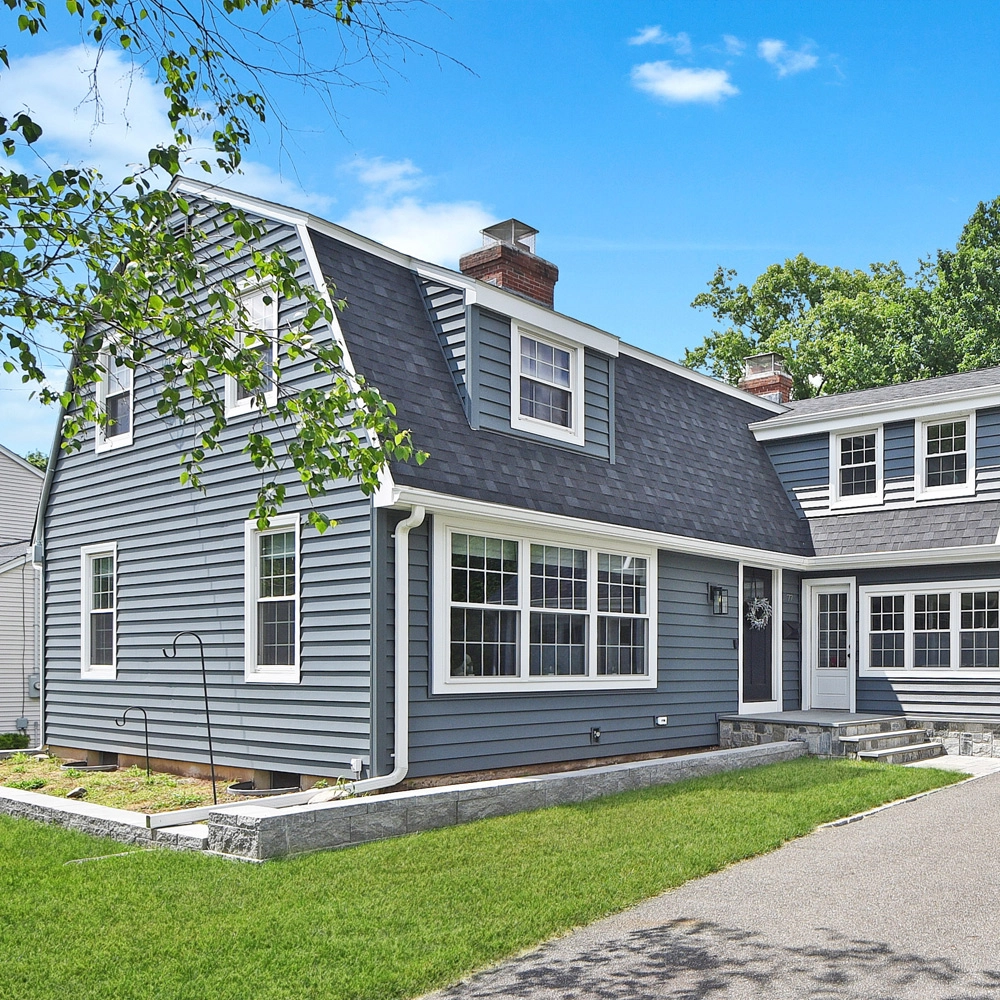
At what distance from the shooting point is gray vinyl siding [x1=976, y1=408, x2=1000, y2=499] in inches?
588

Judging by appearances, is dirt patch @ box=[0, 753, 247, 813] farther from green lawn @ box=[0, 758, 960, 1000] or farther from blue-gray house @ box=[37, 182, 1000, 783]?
green lawn @ box=[0, 758, 960, 1000]

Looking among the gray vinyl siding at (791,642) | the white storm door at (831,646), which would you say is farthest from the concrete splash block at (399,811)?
the white storm door at (831,646)

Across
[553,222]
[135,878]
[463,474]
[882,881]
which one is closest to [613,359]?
A: [553,222]

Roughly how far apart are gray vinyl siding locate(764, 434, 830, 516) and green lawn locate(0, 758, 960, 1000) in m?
8.13

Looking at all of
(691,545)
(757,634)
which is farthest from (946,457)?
(691,545)

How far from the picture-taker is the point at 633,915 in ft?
20.5

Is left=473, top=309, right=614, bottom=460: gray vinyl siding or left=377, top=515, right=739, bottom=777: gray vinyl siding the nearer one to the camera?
left=377, top=515, right=739, bottom=777: gray vinyl siding

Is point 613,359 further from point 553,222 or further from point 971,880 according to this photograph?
point 971,880

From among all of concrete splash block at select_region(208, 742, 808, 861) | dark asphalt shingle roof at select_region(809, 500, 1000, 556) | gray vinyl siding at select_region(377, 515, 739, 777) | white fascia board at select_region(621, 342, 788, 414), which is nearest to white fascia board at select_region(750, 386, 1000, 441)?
white fascia board at select_region(621, 342, 788, 414)

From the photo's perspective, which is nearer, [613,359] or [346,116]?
[346,116]

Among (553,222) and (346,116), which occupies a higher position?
(553,222)

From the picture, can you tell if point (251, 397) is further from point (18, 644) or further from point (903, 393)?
point (18, 644)

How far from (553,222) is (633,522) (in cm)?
431

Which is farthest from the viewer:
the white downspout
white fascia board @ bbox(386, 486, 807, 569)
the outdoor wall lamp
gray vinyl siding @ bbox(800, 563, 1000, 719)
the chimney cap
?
gray vinyl siding @ bbox(800, 563, 1000, 719)
